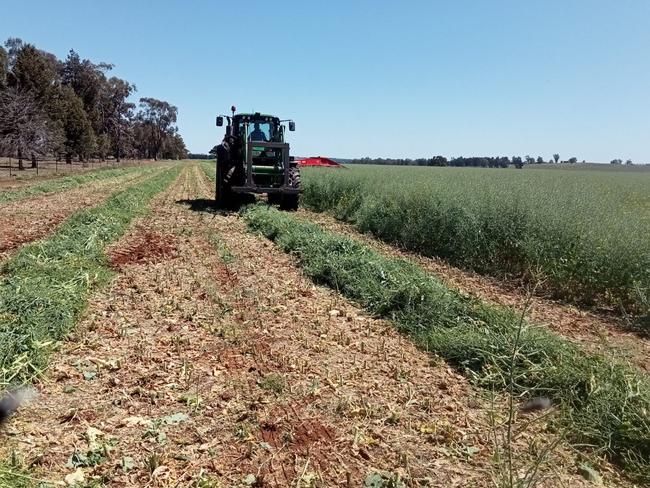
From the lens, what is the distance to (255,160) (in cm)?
1431

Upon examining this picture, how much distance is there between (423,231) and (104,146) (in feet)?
176

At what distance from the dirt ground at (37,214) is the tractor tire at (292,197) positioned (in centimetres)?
607

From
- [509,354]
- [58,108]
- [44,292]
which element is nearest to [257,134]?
[44,292]

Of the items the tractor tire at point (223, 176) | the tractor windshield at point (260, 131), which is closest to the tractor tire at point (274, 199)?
the tractor tire at point (223, 176)

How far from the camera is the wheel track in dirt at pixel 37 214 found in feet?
31.2

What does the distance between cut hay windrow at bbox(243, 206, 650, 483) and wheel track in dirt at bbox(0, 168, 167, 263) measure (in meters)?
5.96

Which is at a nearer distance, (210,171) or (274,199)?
(274,199)

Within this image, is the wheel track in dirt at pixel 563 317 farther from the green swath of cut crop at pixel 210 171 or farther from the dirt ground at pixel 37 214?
the green swath of cut crop at pixel 210 171

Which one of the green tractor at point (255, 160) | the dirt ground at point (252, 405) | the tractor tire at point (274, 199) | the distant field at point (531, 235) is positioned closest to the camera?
the dirt ground at point (252, 405)

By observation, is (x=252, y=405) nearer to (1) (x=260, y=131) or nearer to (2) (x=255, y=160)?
(2) (x=255, y=160)

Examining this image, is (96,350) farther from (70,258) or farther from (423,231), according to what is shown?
(423,231)

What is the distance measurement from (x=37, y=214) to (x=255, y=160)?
20.0ft

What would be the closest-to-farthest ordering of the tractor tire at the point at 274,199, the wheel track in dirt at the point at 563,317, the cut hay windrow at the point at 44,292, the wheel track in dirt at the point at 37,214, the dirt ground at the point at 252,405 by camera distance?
the dirt ground at the point at 252,405
the cut hay windrow at the point at 44,292
the wheel track in dirt at the point at 563,317
the wheel track in dirt at the point at 37,214
the tractor tire at the point at 274,199

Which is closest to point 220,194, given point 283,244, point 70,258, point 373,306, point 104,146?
point 283,244
